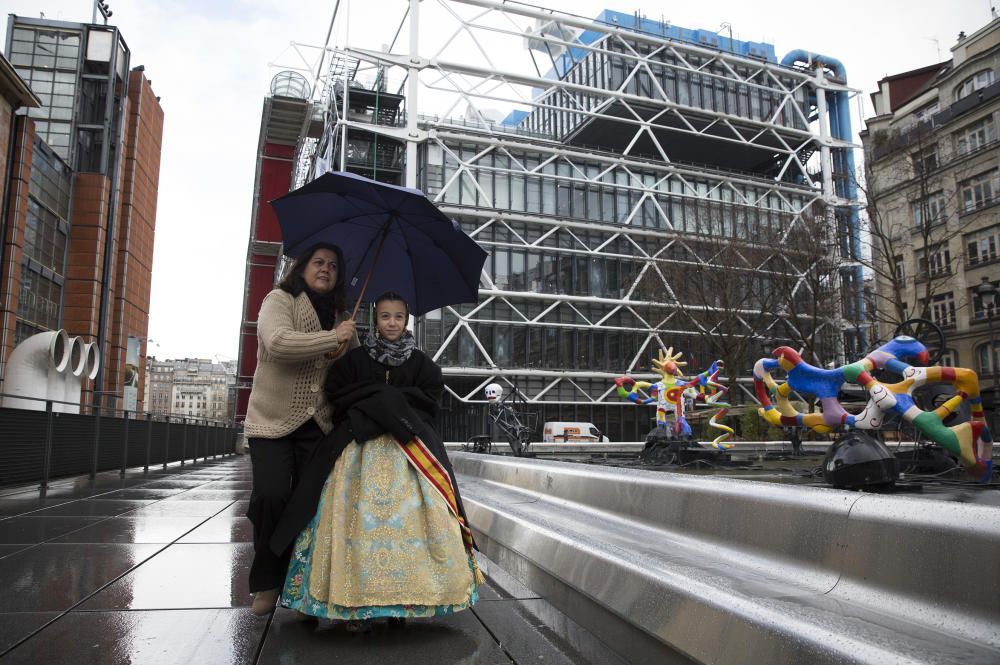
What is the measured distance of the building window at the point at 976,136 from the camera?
37.2m

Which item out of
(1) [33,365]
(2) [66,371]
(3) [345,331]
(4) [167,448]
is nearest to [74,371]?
(2) [66,371]

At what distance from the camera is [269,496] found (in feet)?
10.9

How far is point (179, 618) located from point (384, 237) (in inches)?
85.2

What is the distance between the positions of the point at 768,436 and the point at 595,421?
2654 cm

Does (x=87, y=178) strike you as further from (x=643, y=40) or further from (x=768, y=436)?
(x=768, y=436)

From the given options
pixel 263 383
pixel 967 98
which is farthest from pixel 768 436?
pixel 967 98

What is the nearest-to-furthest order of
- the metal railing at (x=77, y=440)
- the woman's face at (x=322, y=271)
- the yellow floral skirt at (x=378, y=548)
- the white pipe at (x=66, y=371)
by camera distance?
the yellow floral skirt at (x=378, y=548) < the woman's face at (x=322, y=271) < the metal railing at (x=77, y=440) < the white pipe at (x=66, y=371)

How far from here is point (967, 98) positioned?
38.2 metres

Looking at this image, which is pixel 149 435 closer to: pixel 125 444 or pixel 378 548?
pixel 125 444

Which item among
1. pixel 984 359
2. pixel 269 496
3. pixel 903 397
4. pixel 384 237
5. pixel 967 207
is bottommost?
pixel 269 496

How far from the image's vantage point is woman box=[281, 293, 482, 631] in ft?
10.4

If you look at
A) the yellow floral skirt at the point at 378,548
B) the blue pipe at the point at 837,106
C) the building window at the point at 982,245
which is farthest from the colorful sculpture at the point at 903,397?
the blue pipe at the point at 837,106

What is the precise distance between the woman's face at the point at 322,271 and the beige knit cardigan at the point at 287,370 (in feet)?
0.48

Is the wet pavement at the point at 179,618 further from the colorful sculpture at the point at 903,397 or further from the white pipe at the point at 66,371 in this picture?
the white pipe at the point at 66,371
